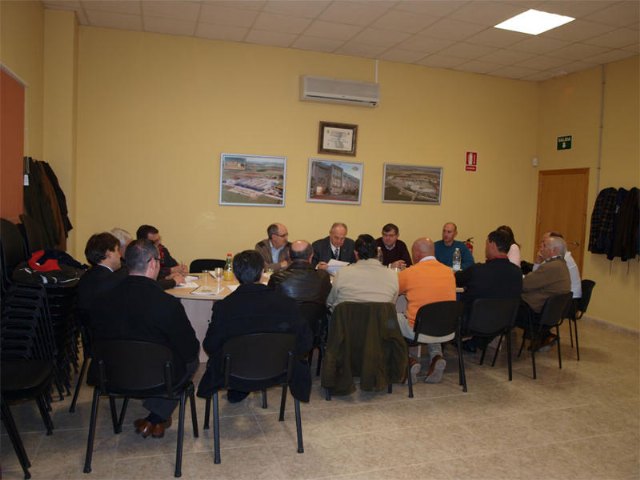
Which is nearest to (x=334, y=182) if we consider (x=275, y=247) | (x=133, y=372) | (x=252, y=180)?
(x=252, y=180)

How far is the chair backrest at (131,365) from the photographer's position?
2.68m

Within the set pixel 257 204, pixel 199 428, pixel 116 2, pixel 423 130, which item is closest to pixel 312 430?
pixel 199 428

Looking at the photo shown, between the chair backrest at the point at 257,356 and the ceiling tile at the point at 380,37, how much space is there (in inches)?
169

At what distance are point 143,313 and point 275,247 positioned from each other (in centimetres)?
282

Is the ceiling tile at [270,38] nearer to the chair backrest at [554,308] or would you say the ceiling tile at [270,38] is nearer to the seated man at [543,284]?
the seated man at [543,284]

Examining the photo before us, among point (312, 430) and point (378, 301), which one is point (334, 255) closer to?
point (378, 301)

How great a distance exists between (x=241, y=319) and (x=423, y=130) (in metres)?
5.30

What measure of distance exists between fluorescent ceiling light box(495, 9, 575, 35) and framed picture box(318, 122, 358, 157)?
7.31 ft

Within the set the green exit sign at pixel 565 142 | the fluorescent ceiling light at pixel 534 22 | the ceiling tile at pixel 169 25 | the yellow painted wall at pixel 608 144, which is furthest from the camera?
the green exit sign at pixel 565 142

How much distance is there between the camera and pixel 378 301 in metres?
3.98

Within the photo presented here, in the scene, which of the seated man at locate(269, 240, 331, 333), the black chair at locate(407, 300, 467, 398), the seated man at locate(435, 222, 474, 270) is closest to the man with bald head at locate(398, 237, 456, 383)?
the black chair at locate(407, 300, 467, 398)

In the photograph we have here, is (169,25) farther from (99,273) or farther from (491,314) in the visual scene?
(491,314)

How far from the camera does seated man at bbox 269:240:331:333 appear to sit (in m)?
3.90

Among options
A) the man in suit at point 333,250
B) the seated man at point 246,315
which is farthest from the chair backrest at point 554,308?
the seated man at point 246,315
